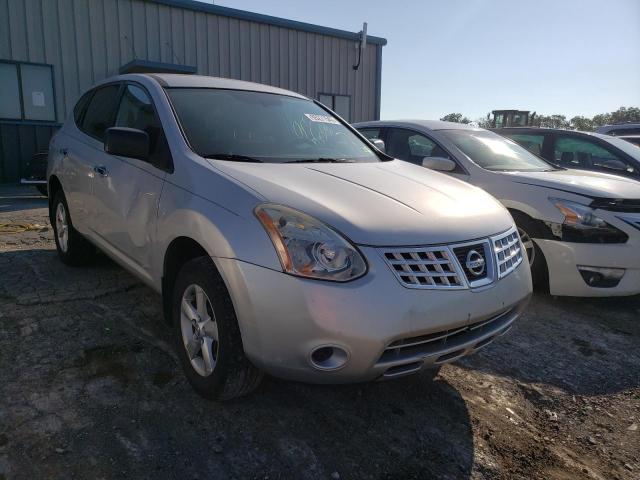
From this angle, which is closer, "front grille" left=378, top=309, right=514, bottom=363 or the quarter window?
"front grille" left=378, top=309, right=514, bottom=363

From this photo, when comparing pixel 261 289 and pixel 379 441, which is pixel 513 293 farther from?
pixel 261 289

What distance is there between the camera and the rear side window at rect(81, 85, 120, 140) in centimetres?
362

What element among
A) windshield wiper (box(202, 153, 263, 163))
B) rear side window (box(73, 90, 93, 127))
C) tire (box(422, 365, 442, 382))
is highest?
rear side window (box(73, 90, 93, 127))

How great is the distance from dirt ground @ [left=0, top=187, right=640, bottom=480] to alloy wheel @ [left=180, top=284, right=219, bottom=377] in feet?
0.63

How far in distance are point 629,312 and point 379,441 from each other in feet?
9.35

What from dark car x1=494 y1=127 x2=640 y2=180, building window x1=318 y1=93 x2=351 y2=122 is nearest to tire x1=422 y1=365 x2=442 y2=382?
dark car x1=494 y1=127 x2=640 y2=180

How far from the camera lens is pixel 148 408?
229 centimetres

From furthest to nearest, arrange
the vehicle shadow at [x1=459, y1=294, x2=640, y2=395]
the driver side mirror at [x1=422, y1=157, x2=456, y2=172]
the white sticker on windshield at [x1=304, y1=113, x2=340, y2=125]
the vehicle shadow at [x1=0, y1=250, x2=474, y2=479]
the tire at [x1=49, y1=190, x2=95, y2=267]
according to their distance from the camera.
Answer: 1. the driver side mirror at [x1=422, y1=157, x2=456, y2=172]
2. the tire at [x1=49, y1=190, x2=95, y2=267]
3. the white sticker on windshield at [x1=304, y1=113, x2=340, y2=125]
4. the vehicle shadow at [x1=459, y1=294, x2=640, y2=395]
5. the vehicle shadow at [x1=0, y1=250, x2=474, y2=479]

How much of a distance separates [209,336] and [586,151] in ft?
18.2

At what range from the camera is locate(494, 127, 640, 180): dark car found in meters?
5.91

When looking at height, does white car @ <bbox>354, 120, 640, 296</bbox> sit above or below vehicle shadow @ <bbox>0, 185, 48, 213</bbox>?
above

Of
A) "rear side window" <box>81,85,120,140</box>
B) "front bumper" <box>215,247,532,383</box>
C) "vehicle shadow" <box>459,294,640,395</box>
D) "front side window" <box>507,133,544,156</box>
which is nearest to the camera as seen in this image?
"front bumper" <box>215,247,532,383</box>

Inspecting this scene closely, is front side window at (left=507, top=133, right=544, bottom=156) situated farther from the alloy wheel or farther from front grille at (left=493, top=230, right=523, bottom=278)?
the alloy wheel

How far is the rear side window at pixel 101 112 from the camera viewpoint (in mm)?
3623
